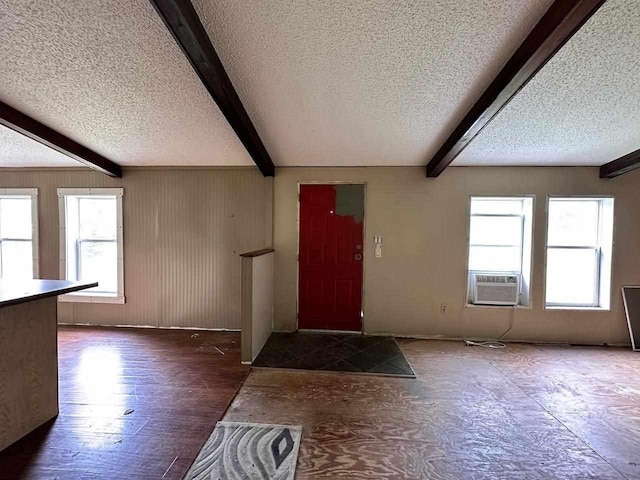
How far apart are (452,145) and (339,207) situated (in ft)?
5.08

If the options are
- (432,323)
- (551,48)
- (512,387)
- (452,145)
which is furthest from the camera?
(432,323)

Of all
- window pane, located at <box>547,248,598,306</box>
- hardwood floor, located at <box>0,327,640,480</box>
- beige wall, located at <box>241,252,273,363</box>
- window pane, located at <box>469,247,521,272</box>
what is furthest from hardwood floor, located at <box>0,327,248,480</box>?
window pane, located at <box>547,248,598,306</box>

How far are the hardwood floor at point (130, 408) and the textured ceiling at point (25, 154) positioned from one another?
91.5 inches

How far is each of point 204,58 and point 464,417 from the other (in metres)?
3.17

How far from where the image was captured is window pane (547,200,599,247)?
3.77 m

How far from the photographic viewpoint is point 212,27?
1.84m

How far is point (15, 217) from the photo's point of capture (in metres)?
4.15

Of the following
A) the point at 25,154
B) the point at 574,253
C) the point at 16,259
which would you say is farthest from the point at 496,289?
the point at 16,259

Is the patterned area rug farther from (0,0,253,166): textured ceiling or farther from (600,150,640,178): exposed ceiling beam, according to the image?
(600,150,640,178): exposed ceiling beam

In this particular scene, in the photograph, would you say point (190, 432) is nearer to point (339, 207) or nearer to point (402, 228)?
point (339, 207)

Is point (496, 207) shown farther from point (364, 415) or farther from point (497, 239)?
point (364, 415)

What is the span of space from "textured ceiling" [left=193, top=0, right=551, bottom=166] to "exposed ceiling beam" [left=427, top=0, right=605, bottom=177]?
63 mm

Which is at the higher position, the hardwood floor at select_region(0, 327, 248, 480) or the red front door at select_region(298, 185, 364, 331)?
the red front door at select_region(298, 185, 364, 331)

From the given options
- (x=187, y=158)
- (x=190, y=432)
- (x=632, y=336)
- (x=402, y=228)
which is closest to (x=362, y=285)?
(x=402, y=228)
